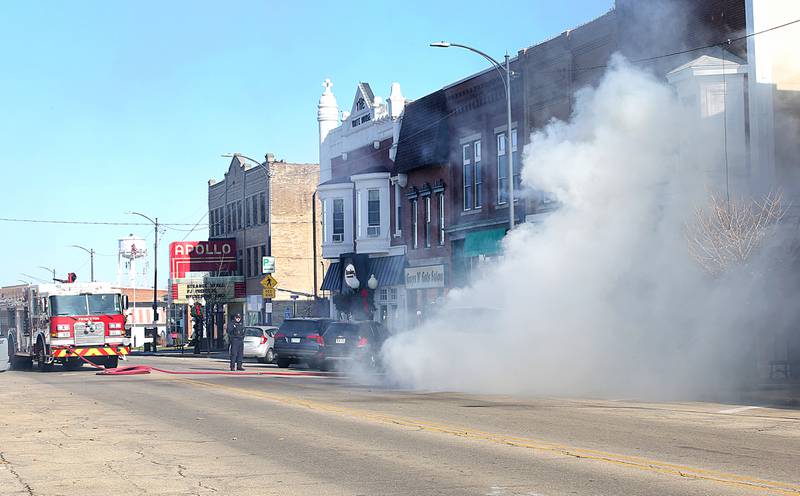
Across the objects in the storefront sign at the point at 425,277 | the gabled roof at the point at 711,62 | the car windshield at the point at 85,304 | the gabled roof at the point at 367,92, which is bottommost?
the car windshield at the point at 85,304

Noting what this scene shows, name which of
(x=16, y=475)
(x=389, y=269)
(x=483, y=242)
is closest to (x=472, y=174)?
(x=483, y=242)

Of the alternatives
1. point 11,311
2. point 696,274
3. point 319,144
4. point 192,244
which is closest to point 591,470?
point 696,274

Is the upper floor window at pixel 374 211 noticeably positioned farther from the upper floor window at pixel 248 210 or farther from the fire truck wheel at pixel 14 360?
the upper floor window at pixel 248 210

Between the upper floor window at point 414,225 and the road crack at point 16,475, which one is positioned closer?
the road crack at point 16,475

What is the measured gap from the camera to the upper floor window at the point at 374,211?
4438 centimetres

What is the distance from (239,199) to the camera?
69562mm

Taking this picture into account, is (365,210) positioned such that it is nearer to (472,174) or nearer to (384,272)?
(384,272)

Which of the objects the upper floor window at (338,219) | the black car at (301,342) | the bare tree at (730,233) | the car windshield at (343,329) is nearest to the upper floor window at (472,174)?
the black car at (301,342)

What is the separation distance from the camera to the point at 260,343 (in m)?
38.9

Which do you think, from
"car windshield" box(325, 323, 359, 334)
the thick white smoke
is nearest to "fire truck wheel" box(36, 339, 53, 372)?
"car windshield" box(325, 323, 359, 334)

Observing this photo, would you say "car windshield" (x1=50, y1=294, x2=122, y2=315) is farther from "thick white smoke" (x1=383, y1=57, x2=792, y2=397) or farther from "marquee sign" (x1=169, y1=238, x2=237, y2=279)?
"marquee sign" (x1=169, y1=238, x2=237, y2=279)

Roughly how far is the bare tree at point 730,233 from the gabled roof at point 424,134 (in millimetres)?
18951

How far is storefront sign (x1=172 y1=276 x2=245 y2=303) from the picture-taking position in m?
62.9

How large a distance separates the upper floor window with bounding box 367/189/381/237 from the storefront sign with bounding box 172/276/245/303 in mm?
20882
